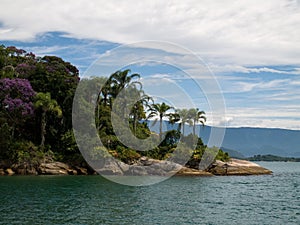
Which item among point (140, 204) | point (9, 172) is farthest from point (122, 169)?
point (140, 204)

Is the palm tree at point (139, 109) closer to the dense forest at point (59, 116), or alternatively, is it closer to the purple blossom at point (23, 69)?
the dense forest at point (59, 116)

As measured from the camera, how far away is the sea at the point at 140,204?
25922mm

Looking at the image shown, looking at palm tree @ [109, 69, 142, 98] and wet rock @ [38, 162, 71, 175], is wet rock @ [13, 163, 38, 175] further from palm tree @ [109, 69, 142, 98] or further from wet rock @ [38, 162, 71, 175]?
palm tree @ [109, 69, 142, 98]

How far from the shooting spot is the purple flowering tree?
187 ft

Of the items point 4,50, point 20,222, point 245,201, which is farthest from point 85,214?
point 4,50

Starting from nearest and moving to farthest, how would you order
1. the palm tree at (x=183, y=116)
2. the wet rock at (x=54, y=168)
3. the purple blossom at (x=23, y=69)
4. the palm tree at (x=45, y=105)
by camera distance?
the wet rock at (x=54, y=168) < the palm tree at (x=45, y=105) < the purple blossom at (x=23, y=69) < the palm tree at (x=183, y=116)

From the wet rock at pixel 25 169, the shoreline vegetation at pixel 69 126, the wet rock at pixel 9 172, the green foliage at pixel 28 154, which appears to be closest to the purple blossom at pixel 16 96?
the shoreline vegetation at pixel 69 126

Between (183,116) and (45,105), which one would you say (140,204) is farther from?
(183,116)

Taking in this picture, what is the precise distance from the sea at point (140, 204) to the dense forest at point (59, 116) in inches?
588

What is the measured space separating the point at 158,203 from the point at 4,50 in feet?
156

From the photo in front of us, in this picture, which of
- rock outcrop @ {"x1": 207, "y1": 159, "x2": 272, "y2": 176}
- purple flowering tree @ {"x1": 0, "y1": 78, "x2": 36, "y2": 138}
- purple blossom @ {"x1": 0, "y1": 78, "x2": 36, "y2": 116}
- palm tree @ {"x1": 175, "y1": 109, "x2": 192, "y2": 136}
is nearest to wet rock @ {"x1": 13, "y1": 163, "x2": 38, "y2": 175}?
purple flowering tree @ {"x1": 0, "y1": 78, "x2": 36, "y2": 138}

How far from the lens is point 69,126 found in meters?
63.8

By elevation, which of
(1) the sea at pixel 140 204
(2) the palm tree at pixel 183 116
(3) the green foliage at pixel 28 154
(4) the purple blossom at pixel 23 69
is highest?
(4) the purple blossom at pixel 23 69

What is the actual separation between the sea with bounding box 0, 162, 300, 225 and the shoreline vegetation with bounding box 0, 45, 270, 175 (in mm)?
13570
